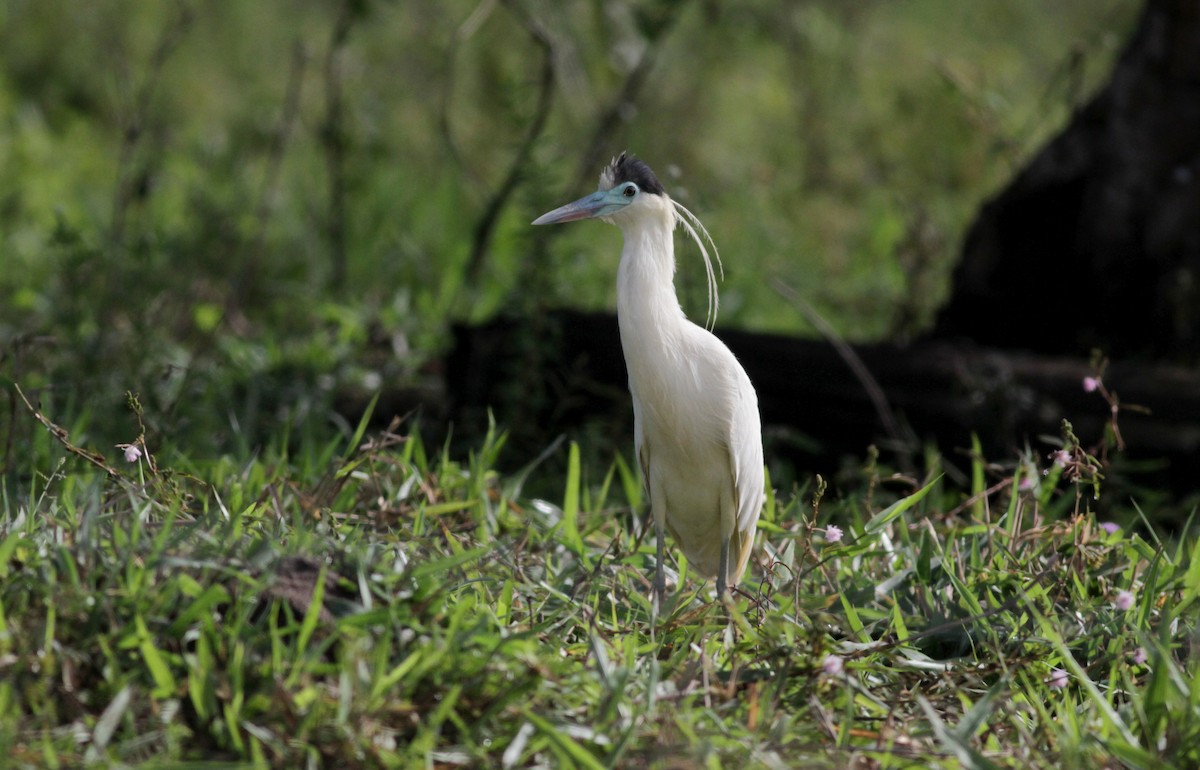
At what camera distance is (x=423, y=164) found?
28.9 feet

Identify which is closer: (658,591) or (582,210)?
(658,591)

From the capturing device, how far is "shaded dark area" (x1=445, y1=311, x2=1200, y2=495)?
13.9ft

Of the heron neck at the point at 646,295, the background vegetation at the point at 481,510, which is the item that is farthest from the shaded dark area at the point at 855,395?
the heron neck at the point at 646,295

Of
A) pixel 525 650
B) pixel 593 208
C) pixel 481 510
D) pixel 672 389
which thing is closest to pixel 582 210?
pixel 593 208

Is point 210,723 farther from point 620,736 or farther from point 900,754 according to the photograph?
point 900,754

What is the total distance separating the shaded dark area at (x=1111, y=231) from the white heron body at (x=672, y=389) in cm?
224

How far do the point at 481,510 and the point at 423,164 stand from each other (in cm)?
572

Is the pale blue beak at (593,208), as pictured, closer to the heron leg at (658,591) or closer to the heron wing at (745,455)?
the heron wing at (745,455)

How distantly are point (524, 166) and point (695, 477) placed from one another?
1.88 m

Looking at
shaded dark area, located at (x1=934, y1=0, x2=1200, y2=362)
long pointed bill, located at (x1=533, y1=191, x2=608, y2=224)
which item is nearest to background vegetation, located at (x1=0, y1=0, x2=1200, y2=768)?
shaded dark area, located at (x1=934, y1=0, x2=1200, y2=362)

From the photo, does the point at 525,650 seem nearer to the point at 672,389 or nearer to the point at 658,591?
the point at 658,591

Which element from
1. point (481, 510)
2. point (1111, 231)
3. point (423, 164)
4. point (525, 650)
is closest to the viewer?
point (525, 650)

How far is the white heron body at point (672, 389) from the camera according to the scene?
2.99 meters

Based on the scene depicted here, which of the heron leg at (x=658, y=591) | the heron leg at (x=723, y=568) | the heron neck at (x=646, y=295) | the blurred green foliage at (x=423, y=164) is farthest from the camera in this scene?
the blurred green foliage at (x=423, y=164)
